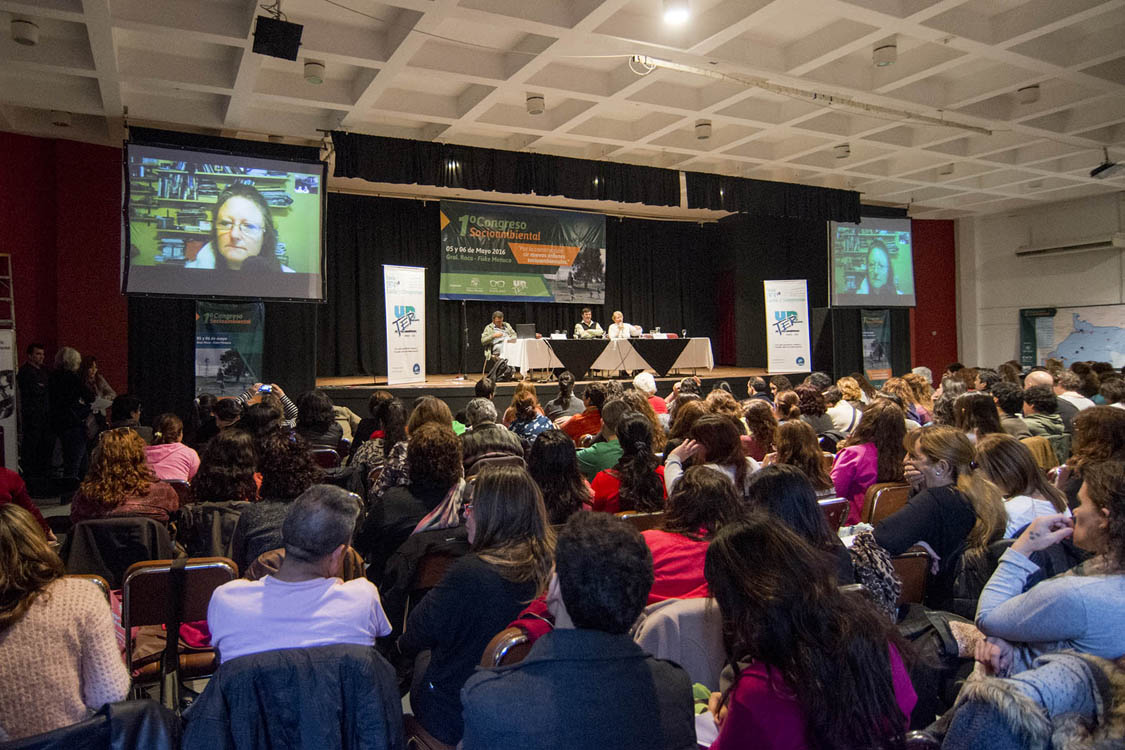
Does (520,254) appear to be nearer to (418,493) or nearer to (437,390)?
(437,390)

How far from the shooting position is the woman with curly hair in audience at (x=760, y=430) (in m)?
4.09

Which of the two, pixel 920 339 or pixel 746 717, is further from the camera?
pixel 920 339

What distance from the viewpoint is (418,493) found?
→ 2.80 m

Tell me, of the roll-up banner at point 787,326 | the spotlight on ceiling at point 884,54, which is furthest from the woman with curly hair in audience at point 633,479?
the roll-up banner at point 787,326

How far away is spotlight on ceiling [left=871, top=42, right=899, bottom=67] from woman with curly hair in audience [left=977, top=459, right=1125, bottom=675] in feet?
18.8

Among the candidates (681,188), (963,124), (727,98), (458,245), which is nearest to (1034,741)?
(727,98)

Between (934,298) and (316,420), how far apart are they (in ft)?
41.8

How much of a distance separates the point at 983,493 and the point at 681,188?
7.97 metres

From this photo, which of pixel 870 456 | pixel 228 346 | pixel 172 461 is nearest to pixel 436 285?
pixel 228 346

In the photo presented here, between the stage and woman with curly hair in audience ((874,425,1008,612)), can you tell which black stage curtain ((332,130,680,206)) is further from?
woman with curly hair in audience ((874,425,1008,612))

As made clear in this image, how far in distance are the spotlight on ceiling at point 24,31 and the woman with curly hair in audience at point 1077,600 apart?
6971 millimetres

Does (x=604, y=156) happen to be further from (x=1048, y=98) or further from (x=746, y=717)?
(x=746, y=717)

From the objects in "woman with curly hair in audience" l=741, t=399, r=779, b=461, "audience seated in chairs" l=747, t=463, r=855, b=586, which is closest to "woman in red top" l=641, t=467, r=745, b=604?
"audience seated in chairs" l=747, t=463, r=855, b=586

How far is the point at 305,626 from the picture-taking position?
1.61m
